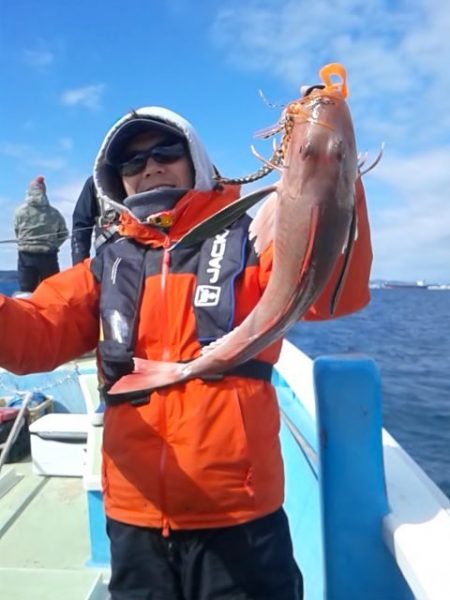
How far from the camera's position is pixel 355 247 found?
1.69m

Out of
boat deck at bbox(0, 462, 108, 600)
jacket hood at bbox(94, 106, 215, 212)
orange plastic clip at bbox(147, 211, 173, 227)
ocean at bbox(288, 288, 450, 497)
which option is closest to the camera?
orange plastic clip at bbox(147, 211, 173, 227)

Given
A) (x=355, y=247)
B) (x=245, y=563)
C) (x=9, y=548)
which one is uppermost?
(x=355, y=247)

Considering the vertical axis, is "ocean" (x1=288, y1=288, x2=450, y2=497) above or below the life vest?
below

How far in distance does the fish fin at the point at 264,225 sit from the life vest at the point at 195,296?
16 cm

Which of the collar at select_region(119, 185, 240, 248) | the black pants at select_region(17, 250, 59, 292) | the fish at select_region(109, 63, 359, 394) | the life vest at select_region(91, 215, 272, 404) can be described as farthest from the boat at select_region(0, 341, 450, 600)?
the black pants at select_region(17, 250, 59, 292)

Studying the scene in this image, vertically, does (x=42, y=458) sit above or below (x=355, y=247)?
below

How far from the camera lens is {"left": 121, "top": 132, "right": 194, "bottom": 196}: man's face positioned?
224 cm

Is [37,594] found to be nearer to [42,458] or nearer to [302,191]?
[42,458]

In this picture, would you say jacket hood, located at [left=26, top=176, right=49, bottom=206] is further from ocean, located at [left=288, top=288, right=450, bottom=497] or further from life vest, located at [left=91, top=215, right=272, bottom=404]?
life vest, located at [left=91, top=215, right=272, bottom=404]

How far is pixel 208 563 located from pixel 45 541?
7.95ft

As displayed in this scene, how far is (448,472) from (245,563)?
5655mm

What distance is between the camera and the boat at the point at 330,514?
1.92m

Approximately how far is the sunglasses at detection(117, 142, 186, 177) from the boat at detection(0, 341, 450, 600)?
963mm

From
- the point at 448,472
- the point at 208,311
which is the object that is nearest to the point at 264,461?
the point at 208,311
